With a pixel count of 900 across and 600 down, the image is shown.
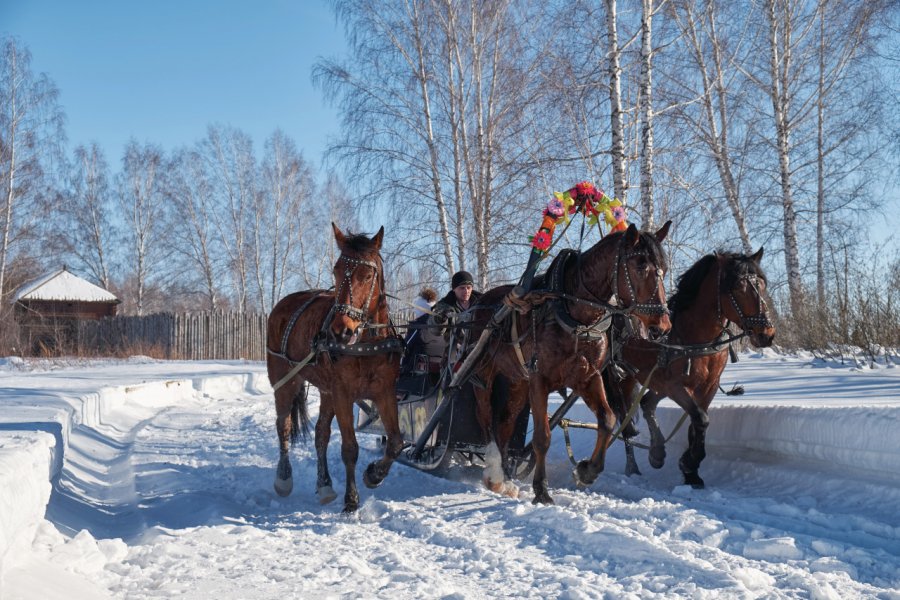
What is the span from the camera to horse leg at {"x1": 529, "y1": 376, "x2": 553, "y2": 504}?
5.36 metres

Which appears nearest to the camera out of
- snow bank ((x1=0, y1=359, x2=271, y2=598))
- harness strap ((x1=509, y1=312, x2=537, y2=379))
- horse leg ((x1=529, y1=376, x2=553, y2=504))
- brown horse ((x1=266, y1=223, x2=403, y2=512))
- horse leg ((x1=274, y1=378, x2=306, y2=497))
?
snow bank ((x1=0, y1=359, x2=271, y2=598))

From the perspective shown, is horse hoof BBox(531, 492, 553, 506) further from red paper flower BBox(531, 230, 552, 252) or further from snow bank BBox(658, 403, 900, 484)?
snow bank BBox(658, 403, 900, 484)

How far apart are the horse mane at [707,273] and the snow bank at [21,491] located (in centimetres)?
473

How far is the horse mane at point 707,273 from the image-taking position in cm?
599

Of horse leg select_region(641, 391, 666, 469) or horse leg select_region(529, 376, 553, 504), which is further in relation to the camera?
horse leg select_region(641, 391, 666, 469)

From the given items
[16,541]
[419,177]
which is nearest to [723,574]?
[16,541]

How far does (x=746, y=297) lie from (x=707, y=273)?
49 centimetres

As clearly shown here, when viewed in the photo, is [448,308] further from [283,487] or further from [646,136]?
[646,136]

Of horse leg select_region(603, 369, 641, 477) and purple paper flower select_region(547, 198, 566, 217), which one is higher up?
purple paper flower select_region(547, 198, 566, 217)

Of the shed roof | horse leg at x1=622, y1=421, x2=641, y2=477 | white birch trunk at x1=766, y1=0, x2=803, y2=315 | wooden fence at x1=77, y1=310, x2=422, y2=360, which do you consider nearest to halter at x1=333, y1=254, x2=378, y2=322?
horse leg at x1=622, y1=421, x2=641, y2=477

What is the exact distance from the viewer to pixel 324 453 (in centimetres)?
603

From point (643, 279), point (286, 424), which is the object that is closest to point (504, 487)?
point (286, 424)

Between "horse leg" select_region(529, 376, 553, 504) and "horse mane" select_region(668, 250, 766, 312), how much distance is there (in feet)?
5.32

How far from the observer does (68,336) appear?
93.7 feet
